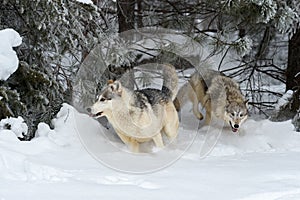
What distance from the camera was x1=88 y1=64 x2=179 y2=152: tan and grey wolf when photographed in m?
5.05

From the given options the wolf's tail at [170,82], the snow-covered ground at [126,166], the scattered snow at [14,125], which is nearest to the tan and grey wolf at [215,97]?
the snow-covered ground at [126,166]

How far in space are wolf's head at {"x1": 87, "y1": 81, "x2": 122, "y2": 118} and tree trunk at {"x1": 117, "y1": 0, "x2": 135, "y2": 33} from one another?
2.79m

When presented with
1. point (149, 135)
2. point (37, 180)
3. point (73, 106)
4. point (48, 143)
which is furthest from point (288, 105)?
point (37, 180)

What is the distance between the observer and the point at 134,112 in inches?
203

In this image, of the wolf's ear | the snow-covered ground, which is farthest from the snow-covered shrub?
the wolf's ear

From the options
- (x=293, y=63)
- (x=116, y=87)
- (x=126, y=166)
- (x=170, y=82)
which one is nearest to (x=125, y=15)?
(x=170, y=82)

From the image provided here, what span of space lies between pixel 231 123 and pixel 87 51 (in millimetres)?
2270

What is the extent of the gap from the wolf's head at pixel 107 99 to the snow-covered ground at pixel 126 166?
1.43ft

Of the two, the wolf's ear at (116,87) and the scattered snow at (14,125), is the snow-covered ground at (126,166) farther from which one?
the wolf's ear at (116,87)

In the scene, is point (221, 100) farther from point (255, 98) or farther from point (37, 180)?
point (37, 180)

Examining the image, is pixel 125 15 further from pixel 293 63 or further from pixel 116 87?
pixel 293 63

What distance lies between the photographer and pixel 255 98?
8703mm

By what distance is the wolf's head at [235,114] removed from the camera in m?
6.46

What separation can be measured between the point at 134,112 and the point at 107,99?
349 mm
